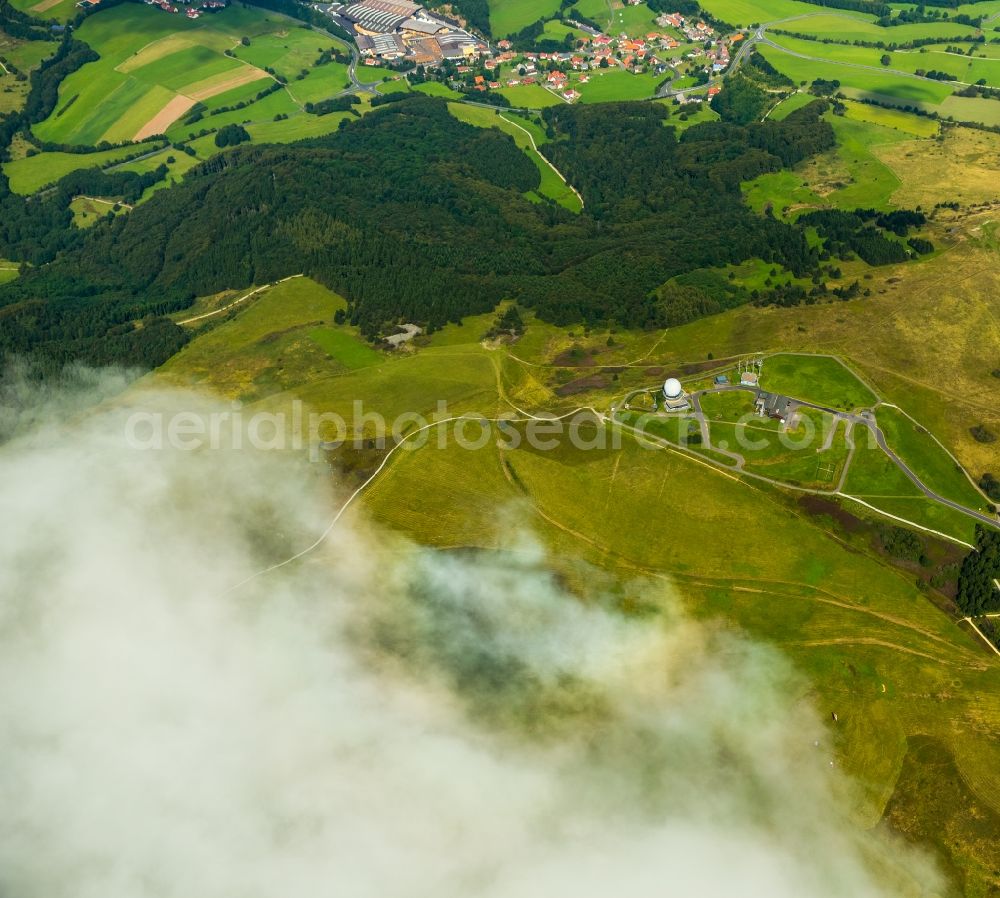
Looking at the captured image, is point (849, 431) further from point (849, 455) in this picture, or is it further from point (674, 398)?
point (674, 398)

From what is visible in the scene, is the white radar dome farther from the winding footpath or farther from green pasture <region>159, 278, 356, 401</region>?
green pasture <region>159, 278, 356, 401</region>

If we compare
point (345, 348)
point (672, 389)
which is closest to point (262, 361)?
point (345, 348)

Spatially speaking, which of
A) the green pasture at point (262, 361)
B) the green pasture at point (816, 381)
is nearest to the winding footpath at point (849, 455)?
the green pasture at point (816, 381)

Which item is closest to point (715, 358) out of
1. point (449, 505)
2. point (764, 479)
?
point (764, 479)

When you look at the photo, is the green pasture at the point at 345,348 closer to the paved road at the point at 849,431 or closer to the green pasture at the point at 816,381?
the paved road at the point at 849,431

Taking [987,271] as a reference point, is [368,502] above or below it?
below

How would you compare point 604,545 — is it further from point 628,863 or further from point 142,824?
point 142,824

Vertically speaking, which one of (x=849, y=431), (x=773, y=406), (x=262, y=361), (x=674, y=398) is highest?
(x=773, y=406)
